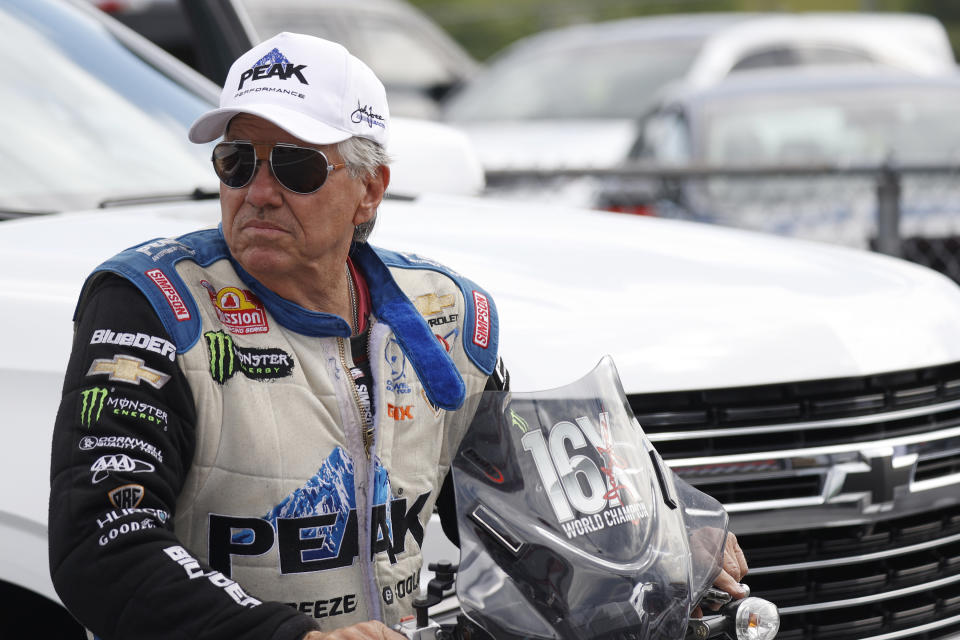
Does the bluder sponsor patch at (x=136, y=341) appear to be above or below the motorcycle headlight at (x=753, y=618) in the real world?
above

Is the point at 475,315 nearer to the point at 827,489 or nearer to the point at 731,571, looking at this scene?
the point at 731,571

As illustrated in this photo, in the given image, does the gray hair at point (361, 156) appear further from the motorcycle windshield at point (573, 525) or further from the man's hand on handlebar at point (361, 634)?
the man's hand on handlebar at point (361, 634)

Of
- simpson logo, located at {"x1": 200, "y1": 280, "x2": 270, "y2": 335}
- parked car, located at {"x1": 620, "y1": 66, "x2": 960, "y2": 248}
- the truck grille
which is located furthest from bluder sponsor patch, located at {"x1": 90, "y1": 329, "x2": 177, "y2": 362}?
parked car, located at {"x1": 620, "y1": 66, "x2": 960, "y2": 248}

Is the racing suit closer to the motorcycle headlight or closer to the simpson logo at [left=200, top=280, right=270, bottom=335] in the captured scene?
the simpson logo at [left=200, top=280, right=270, bottom=335]

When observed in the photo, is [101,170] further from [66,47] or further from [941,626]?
[941,626]

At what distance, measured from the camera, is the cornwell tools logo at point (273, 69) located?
217 cm

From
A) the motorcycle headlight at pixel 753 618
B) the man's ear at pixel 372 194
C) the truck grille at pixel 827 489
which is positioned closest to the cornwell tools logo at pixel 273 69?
the man's ear at pixel 372 194

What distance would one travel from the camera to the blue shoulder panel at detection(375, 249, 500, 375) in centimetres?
243

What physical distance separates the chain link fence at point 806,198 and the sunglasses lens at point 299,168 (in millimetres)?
4351

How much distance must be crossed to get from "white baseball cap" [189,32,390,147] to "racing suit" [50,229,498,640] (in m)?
0.24

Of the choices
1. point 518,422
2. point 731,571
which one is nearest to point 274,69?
point 518,422

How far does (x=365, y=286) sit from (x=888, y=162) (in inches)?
177

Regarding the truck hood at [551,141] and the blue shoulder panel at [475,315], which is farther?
the truck hood at [551,141]

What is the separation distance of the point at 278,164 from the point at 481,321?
0.48 metres
